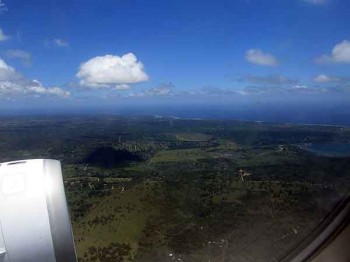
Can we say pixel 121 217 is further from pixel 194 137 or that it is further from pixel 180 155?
pixel 194 137

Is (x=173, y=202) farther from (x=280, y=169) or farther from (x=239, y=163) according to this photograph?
(x=280, y=169)

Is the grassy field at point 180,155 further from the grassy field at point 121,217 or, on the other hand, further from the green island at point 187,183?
the grassy field at point 121,217

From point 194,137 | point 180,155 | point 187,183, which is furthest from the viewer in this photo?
point 194,137

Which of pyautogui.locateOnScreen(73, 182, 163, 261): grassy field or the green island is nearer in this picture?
the green island

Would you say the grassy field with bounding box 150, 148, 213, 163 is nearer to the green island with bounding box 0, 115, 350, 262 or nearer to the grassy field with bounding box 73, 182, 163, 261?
the green island with bounding box 0, 115, 350, 262

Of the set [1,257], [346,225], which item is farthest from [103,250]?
[346,225]

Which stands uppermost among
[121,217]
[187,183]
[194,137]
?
[194,137]

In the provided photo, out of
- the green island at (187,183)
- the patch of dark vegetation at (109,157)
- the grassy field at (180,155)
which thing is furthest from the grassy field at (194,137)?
the patch of dark vegetation at (109,157)

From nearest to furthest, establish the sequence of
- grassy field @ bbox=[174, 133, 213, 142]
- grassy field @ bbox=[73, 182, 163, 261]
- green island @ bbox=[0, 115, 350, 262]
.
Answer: green island @ bbox=[0, 115, 350, 262] < grassy field @ bbox=[73, 182, 163, 261] < grassy field @ bbox=[174, 133, 213, 142]

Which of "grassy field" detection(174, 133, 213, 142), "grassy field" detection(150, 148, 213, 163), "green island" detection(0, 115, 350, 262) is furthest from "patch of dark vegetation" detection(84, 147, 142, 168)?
"grassy field" detection(174, 133, 213, 142)

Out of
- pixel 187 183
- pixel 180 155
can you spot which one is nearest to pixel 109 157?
pixel 180 155
